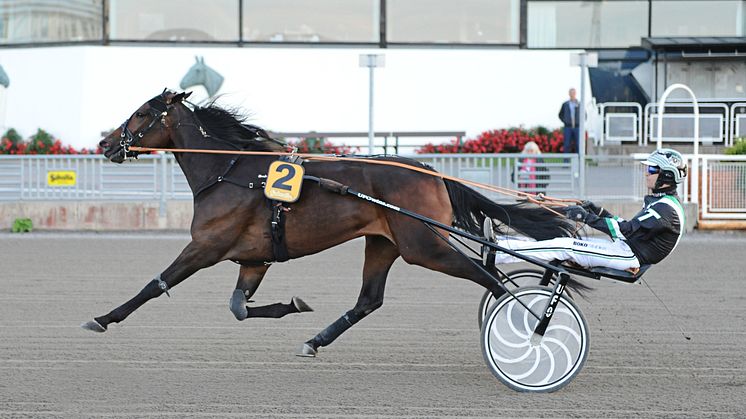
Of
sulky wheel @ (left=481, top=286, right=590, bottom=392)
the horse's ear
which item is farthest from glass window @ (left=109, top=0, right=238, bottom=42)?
sulky wheel @ (left=481, top=286, right=590, bottom=392)

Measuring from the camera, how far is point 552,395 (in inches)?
238

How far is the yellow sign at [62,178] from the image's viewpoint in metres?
15.6

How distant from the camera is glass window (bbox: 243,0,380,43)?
26.7 m

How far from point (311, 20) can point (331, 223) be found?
20.8m

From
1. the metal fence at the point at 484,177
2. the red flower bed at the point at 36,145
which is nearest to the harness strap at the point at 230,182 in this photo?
the metal fence at the point at 484,177

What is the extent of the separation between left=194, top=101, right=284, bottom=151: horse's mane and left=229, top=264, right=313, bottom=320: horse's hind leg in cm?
79

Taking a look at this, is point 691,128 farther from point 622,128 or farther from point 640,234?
point 640,234

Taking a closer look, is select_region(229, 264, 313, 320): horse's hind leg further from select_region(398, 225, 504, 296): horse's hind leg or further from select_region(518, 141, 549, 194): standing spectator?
select_region(518, 141, 549, 194): standing spectator

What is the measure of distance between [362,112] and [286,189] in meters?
20.3

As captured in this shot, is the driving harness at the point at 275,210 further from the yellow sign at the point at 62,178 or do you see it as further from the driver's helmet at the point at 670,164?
the yellow sign at the point at 62,178

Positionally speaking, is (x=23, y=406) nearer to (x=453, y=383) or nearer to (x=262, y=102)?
(x=453, y=383)

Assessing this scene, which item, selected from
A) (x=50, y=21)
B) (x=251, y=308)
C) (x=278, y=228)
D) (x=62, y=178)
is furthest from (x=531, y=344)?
(x=50, y=21)

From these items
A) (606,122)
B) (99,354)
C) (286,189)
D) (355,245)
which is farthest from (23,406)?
(606,122)

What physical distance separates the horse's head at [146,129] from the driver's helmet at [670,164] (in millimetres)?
3002
